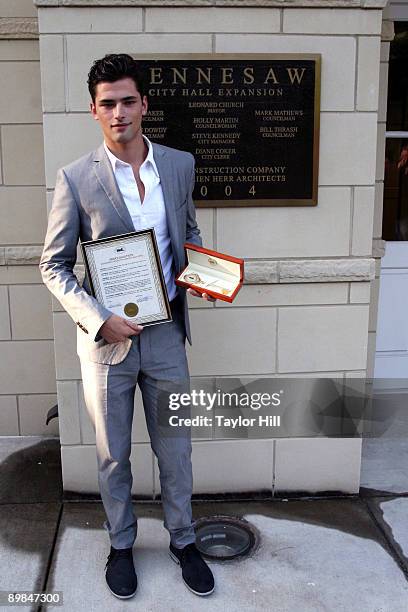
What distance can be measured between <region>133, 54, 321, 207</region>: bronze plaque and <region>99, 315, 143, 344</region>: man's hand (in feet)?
3.56

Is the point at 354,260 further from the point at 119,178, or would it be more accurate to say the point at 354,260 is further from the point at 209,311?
the point at 119,178

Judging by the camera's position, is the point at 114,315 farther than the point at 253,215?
No

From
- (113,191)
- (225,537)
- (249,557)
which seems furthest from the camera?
(225,537)

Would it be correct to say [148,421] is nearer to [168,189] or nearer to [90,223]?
[90,223]

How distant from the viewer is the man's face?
2.53m

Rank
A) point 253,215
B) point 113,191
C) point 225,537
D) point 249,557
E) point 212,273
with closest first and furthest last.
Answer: point 113,191, point 212,273, point 249,557, point 225,537, point 253,215

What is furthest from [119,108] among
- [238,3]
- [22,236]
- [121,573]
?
[121,573]

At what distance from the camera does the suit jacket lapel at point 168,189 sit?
106 inches

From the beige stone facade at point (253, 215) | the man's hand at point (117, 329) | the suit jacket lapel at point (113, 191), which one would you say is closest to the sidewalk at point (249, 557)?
the beige stone facade at point (253, 215)

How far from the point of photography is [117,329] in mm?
2562

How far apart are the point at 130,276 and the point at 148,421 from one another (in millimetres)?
722

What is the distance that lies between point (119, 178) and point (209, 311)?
111 centimetres

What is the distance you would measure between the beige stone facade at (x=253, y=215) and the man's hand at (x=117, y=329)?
0.98 meters

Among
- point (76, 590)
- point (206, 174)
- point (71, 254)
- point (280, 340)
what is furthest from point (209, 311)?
point (76, 590)
